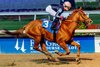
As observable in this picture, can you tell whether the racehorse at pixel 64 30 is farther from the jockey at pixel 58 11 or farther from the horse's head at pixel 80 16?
the jockey at pixel 58 11

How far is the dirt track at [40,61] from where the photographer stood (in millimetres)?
9234

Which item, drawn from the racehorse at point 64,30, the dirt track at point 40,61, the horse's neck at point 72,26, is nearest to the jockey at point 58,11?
the racehorse at point 64,30

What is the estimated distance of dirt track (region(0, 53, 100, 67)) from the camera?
9234 mm

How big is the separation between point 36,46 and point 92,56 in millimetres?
1758

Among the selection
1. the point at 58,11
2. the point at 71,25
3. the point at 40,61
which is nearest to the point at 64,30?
the point at 71,25

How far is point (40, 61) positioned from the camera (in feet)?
32.7

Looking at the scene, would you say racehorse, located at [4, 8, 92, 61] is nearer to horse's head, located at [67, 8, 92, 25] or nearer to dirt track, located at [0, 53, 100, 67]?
horse's head, located at [67, 8, 92, 25]

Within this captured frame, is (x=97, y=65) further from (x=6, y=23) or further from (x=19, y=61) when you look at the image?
(x=6, y=23)

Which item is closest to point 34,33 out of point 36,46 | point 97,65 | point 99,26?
point 36,46

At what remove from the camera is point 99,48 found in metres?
11.7

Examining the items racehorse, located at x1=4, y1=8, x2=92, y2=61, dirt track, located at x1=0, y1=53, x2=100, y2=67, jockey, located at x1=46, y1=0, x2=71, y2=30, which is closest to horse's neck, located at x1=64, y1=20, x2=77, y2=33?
racehorse, located at x1=4, y1=8, x2=92, y2=61

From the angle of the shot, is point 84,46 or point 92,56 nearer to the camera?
point 92,56

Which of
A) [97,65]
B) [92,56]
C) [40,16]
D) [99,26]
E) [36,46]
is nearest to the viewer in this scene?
[97,65]

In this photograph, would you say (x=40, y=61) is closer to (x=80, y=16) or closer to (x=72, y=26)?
(x=72, y=26)
